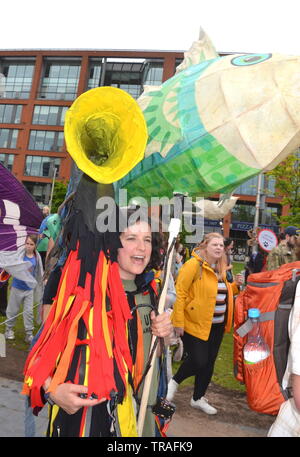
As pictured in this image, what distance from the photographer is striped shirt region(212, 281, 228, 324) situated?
12.1 ft

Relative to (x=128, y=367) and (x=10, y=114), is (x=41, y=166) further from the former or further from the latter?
(x=128, y=367)

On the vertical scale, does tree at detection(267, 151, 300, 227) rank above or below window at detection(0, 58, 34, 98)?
below

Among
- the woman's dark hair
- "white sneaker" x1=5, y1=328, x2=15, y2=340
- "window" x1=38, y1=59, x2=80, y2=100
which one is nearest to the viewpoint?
the woman's dark hair

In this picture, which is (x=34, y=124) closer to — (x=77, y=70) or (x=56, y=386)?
(x=77, y=70)

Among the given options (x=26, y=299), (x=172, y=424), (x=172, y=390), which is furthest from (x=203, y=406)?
(x=26, y=299)

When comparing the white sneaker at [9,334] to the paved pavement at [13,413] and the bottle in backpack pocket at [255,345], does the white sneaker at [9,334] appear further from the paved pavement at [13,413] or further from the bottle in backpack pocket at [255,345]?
the bottle in backpack pocket at [255,345]

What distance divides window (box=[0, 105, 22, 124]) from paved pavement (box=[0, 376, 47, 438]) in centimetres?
4444

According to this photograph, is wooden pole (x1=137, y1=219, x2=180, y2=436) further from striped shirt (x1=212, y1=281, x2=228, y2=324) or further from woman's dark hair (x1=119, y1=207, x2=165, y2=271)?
striped shirt (x1=212, y1=281, x2=228, y2=324)

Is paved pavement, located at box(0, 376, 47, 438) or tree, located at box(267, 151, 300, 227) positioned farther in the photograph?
tree, located at box(267, 151, 300, 227)

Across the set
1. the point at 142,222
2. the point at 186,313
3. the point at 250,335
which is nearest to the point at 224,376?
the point at 186,313

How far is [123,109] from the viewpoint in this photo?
4.64ft

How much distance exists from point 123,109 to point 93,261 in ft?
2.09

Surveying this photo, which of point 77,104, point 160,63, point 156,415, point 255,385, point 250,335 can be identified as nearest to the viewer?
point 77,104

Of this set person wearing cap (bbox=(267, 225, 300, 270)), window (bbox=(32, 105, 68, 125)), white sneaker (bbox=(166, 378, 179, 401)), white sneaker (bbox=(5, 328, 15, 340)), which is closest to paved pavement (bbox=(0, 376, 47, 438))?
white sneaker (bbox=(166, 378, 179, 401))
